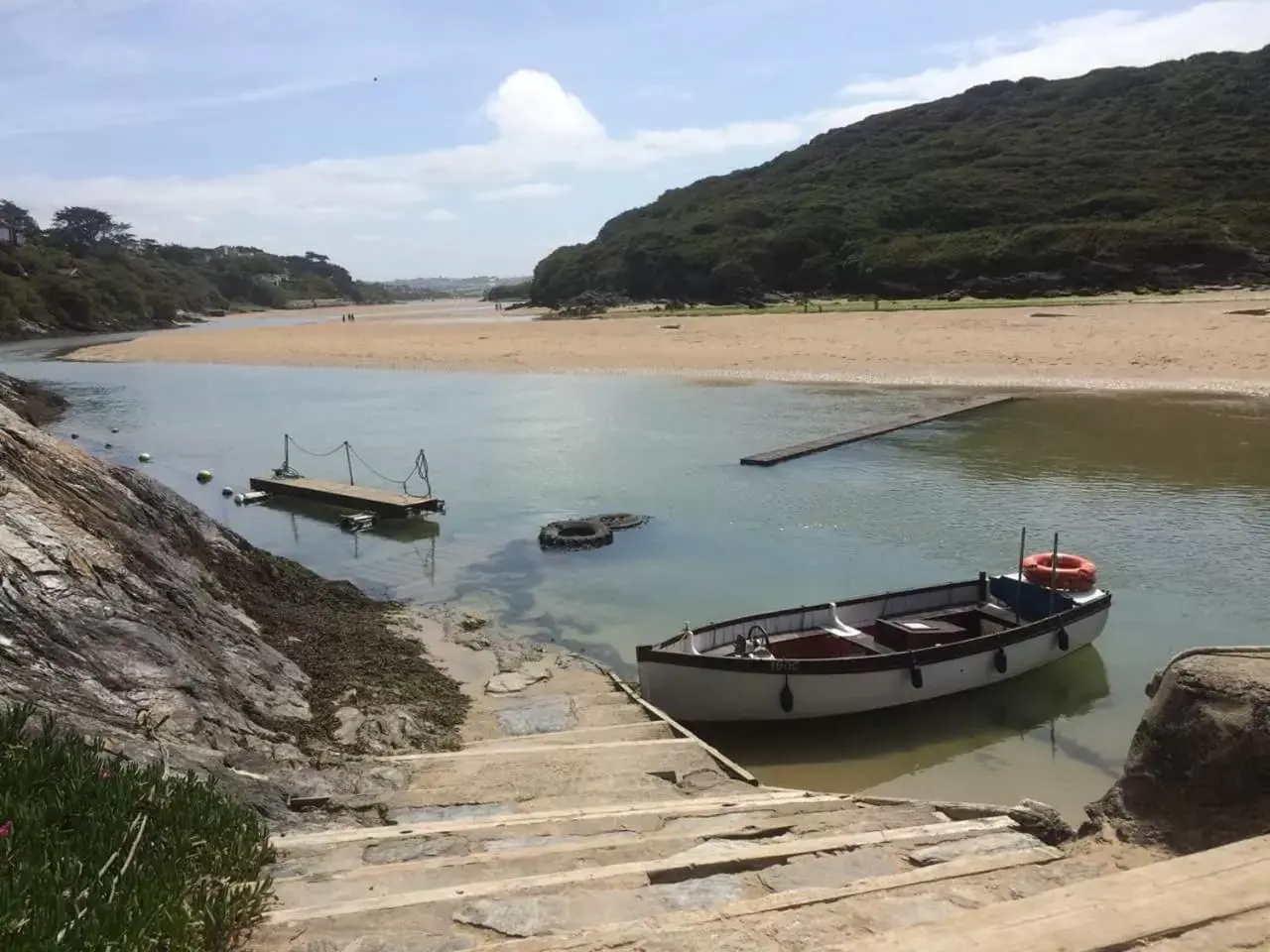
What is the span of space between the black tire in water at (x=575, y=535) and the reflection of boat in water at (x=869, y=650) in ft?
23.3

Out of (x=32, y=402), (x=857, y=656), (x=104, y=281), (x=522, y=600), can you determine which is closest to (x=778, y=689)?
(x=857, y=656)

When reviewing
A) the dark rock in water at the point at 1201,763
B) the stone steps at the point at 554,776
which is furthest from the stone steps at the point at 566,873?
the stone steps at the point at 554,776

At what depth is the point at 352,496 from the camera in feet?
78.9

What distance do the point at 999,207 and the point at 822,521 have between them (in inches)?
3227

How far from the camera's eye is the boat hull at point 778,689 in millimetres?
11320

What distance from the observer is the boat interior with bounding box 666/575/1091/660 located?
12531 millimetres

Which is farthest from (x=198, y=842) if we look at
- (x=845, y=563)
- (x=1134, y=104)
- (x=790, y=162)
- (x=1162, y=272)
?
(x=790, y=162)

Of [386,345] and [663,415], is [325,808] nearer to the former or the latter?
[663,415]

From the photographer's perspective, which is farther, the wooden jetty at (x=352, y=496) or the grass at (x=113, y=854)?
the wooden jetty at (x=352, y=496)

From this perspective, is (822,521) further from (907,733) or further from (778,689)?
(778,689)

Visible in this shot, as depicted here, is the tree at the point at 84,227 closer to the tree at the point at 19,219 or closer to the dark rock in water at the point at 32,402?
the tree at the point at 19,219

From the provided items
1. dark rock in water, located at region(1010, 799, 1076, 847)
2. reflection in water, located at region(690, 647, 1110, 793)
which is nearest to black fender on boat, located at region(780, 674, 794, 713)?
reflection in water, located at region(690, 647, 1110, 793)

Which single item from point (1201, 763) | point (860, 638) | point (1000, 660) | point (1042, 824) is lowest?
point (1000, 660)

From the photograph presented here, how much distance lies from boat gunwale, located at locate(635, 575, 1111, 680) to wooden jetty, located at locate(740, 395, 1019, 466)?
13.9 meters
